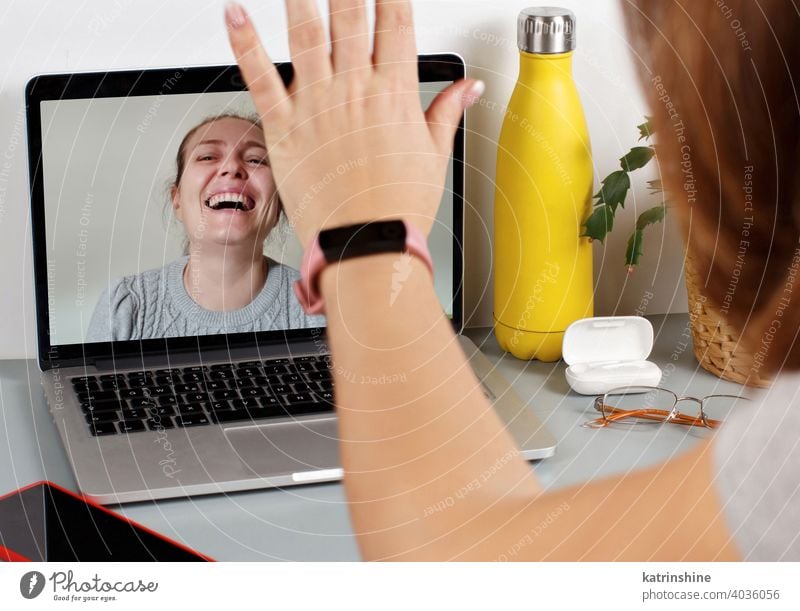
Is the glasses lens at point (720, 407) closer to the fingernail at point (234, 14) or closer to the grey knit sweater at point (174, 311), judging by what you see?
the grey knit sweater at point (174, 311)

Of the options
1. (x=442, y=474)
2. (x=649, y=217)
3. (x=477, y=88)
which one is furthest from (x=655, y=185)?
(x=442, y=474)

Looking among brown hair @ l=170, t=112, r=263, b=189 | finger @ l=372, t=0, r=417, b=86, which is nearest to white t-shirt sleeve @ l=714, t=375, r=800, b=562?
finger @ l=372, t=0, r=417, b=86

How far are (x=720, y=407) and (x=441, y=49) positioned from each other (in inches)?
11.0

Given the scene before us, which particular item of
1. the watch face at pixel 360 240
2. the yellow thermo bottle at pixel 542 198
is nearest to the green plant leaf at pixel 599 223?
the yellow thermo bottle at pixel 542 198

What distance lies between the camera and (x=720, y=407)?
1.91 feet

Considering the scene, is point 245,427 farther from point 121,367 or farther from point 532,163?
point 532,163

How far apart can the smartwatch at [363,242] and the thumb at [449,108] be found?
0.16m

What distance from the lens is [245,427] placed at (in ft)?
1.78

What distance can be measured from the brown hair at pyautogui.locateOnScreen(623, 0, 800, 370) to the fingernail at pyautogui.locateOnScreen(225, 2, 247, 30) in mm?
364

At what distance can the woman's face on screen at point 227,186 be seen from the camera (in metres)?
0.60

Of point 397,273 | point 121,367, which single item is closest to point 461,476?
point 397,273

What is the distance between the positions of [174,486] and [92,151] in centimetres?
21

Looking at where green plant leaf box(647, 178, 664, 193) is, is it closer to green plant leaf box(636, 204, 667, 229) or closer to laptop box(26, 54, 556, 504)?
green plant leaf box(636, 204, 667, 229)

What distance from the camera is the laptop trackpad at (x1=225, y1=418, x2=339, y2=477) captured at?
51cm
